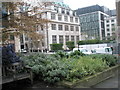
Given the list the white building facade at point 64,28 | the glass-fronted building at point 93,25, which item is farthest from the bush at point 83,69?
the glass-fronted building at point 93,25

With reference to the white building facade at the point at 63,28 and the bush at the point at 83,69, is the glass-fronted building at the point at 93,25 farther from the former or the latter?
the bush at the point at 83,69

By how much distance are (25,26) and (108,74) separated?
14.6ft

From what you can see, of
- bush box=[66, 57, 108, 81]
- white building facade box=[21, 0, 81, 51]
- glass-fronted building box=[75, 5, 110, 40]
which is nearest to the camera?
bush box=[66, 57, 108, 81]

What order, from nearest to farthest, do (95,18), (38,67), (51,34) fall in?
1. (38,67)
2. (51,34)
3. (95,18)

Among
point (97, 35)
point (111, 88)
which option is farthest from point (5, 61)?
point (97, 35)

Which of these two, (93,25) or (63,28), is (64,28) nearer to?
(63,28)

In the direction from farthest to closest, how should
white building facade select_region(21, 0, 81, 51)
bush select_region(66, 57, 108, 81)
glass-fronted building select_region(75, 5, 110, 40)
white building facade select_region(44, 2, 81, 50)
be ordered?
glass-fronted building select_region(75, 5, 110, 40)
white building facade select_region(44, 2, 81, 50)
white building facade select_region(21, 0, 81, 51)
bush select_region(66, 57, 108, 81)

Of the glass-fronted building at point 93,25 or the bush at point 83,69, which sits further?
the glass-fronted building at point 93,25

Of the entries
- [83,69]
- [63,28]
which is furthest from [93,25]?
[83,69]

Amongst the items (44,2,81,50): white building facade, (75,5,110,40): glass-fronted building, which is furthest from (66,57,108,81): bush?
(75,5,110,40): glass-fronted building

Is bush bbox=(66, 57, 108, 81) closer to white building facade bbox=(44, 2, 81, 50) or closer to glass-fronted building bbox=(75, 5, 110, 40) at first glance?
white building facade bbox=(44, 2, 81, 50)

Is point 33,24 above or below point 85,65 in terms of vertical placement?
above

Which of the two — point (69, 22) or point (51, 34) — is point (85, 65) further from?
point (69, 22)

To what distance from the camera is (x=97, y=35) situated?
63750 millimetres
